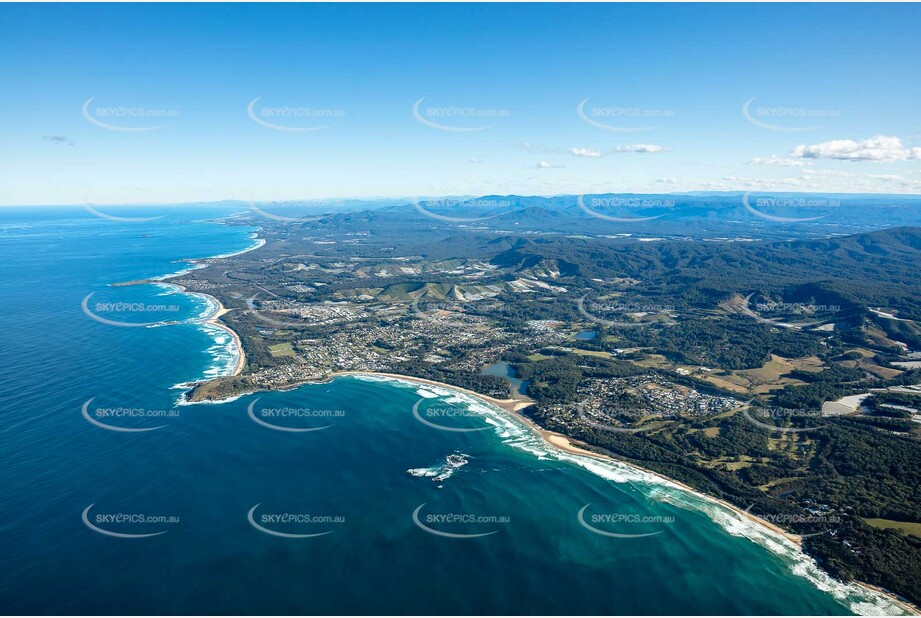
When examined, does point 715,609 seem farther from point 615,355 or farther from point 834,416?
point 615,355

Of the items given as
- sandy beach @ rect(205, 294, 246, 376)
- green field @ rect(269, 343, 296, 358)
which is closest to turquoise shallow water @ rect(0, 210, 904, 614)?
sandy beach @ rect(205, 294, 246, 376)

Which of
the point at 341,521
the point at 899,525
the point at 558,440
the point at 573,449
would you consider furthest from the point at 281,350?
the point at 899,525

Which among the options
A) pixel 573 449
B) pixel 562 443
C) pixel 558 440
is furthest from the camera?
pixel 558 440

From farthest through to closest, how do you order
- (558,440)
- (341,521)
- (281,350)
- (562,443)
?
(281,350), (558,440), (562,443), (341,521)

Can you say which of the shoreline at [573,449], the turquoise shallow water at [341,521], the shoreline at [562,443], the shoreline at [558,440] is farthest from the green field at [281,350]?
the turquoise shallow water at [341,521]

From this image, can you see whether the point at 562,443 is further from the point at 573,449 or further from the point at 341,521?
the point at 341,521

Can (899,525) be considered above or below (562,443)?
below

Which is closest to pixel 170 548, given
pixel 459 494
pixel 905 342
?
pixel 459 494

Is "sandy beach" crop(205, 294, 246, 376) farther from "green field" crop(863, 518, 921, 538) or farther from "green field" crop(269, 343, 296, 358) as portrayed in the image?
"green field" crop(863, 518, 921, 538)

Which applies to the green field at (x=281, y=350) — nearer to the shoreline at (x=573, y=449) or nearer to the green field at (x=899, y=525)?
the shoreline at (x=573, y=449)

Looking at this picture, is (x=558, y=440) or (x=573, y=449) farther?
(x=558, y=440)
